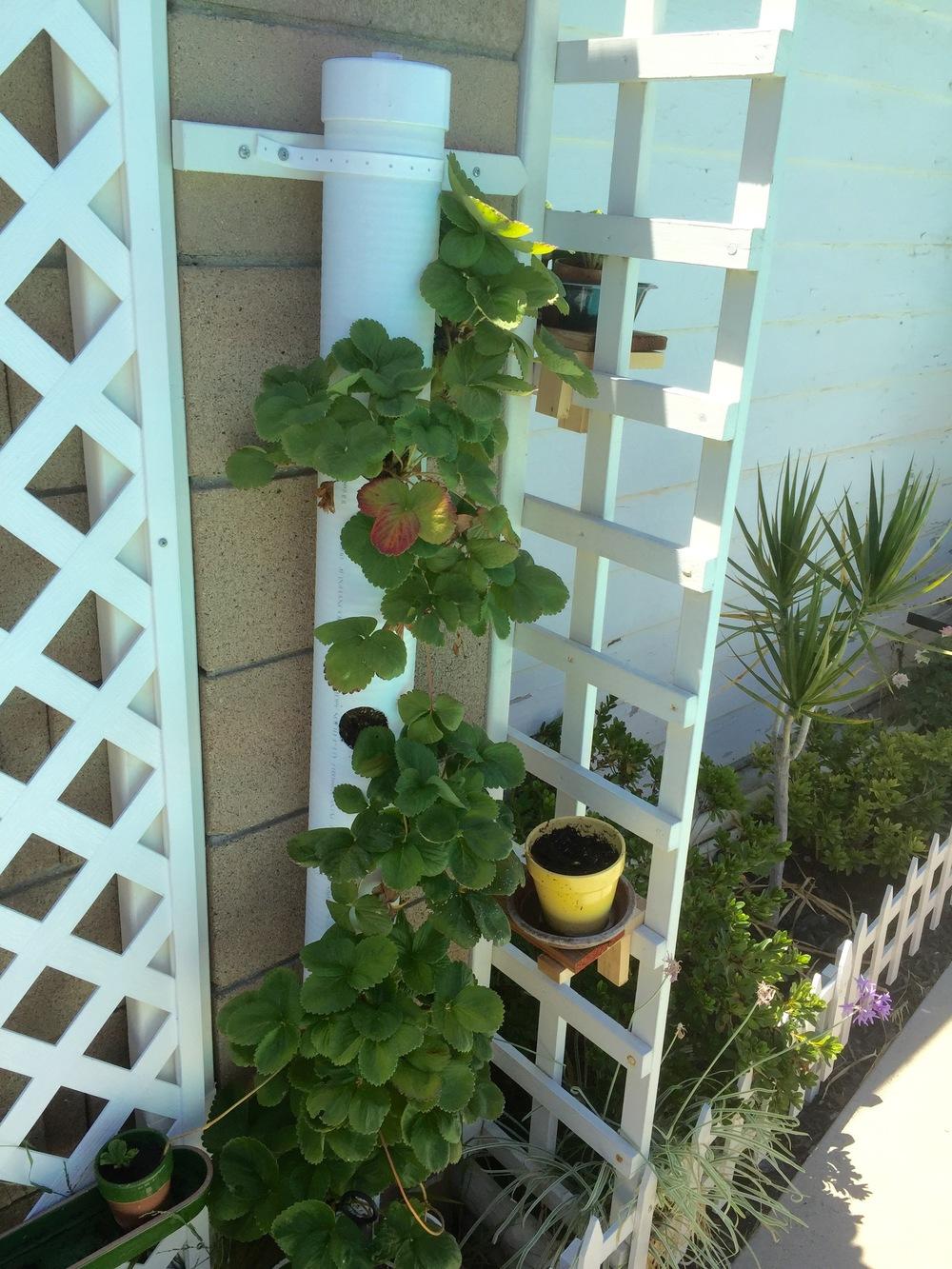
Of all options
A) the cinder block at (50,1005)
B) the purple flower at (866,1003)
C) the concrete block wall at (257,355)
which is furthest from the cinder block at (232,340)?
the purple flower at (866,1003)

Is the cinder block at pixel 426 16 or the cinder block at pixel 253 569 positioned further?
the cinder block at pixel 253 569

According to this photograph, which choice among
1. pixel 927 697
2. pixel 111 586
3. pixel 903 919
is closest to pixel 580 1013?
pixel 111 586

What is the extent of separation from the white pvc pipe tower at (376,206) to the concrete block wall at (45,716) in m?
0.32

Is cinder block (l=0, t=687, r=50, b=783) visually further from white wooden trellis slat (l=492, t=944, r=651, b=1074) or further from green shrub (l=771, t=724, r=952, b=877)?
green shrub (l=771, t=724, r=952, b=877)

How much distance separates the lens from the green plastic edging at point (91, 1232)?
1.50 m

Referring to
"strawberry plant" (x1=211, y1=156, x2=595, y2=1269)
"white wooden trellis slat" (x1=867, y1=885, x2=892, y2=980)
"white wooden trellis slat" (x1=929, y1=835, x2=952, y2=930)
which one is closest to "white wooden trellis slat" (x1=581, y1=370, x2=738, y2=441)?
"strawberry plant" (x1=211, y1=156, x2=595, y2=1269)

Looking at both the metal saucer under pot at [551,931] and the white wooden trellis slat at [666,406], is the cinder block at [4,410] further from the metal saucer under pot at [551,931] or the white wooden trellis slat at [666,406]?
the metal saucer under pot at [551,931]

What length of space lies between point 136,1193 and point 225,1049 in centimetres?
26

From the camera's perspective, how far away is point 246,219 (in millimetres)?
1339

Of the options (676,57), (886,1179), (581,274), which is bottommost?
(886,1179)

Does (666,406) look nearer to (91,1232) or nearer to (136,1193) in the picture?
(136,1193)

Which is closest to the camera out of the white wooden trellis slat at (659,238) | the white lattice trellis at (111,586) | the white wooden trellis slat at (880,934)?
the white lattice trellis at (111,586)

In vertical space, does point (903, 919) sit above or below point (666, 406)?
below

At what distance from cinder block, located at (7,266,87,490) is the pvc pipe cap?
1.26ft
